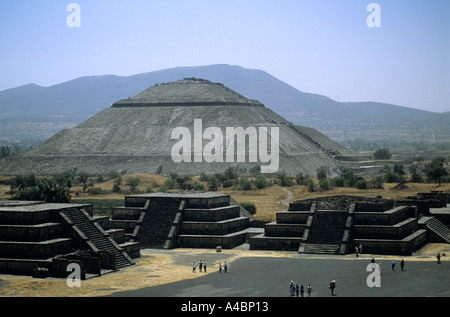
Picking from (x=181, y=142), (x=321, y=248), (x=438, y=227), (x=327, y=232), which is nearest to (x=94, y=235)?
(x=321, y=248)

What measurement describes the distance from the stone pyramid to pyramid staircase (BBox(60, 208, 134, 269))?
77950 mm

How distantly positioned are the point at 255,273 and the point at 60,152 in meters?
109

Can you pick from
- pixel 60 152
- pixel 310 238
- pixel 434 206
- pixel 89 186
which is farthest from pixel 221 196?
pixel 60 152

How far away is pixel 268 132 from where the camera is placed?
14125cm

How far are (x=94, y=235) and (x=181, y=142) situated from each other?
93.8m

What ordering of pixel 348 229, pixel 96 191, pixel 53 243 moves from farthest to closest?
pixel 96 191, pixel 348 229, pixel 53 243

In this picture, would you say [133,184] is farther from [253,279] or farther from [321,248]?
[253,279]

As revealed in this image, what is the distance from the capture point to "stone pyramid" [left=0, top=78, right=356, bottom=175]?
13150cm

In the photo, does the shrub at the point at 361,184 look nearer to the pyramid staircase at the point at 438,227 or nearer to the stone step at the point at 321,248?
the pyramid staircase at the point at 438,227

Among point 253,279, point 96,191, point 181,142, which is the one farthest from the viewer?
point 181,142

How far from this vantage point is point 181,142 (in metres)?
141

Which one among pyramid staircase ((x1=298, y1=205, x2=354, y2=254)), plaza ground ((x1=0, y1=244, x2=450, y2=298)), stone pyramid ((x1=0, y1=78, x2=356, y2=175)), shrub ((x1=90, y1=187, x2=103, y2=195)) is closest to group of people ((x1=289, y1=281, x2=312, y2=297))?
plaza ground ((x1=0, y1=244, x2=450, y2=298))

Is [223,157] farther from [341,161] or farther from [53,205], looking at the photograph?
[53,205]

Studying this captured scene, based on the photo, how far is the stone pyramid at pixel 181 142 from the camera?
132 metres
